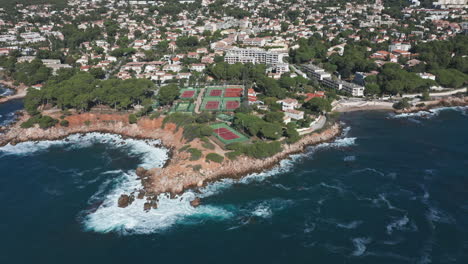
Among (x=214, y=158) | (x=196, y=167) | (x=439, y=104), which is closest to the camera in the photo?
(x=196, y=167)

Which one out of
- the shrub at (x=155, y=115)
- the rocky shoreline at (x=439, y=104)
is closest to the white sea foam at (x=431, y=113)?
the rocky shoreline at (x=439, y=104)

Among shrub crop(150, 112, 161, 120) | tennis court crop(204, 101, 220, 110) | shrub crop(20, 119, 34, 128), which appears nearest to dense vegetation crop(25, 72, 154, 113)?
shrub crop(150, 112, 161, 120)

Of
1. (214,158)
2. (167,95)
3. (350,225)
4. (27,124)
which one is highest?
(167,95)

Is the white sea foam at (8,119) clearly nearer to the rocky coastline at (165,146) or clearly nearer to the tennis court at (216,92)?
the rocky coastline at (165,146)

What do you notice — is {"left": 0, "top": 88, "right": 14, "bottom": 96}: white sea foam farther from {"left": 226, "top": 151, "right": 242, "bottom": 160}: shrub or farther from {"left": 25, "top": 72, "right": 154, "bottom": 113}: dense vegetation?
{"left": 226, "top": 151, "right": 242, "bottom": 160}: shrub

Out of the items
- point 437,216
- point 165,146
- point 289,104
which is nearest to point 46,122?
point 165,146

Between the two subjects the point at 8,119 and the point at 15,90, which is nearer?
the point at 8,119

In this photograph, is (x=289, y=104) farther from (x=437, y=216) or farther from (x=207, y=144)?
(x=437, y=216)
